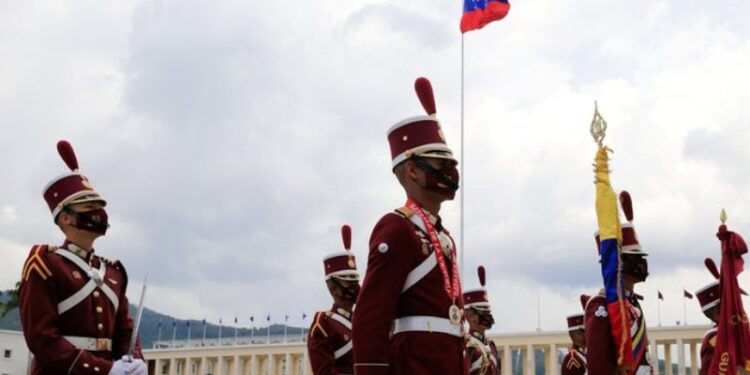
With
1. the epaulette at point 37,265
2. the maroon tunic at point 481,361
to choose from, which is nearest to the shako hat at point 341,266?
the maroon tunic at point 481,361

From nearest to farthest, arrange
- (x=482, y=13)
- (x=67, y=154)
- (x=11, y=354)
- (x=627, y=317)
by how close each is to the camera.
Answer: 1. (x=67, y=154)
2. (x=627, y=317)
3. (x=482, y=13)
4. (x=11, y=354)

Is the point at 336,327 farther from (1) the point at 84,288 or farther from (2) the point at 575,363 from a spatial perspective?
(2) the point at 575,363

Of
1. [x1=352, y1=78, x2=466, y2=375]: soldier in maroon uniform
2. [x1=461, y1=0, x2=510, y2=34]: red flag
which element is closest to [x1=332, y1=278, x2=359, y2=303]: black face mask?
[x1=352, y1=78, x2=466, y2=375]: soldier in maroon uniform

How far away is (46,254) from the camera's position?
8094 mm

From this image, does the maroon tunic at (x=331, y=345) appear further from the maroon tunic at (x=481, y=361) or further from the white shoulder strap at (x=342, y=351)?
the maroon tunic at (x=481, y=361)

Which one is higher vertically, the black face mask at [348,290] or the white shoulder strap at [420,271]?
the black face mask at [348,290]

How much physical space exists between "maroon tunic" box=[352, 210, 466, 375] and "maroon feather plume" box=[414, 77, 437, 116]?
1009 millimetres

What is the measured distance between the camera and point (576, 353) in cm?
1644

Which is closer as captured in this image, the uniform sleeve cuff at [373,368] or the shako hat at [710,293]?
the uniform sleeve cuff at [373,368]

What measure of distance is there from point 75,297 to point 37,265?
15.8 inches

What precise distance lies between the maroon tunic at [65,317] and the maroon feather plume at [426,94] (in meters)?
3.22

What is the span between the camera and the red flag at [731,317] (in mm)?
12109

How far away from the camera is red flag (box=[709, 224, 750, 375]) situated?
39.7 feet

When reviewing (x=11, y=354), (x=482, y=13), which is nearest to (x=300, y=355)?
(x=11, y=354)
